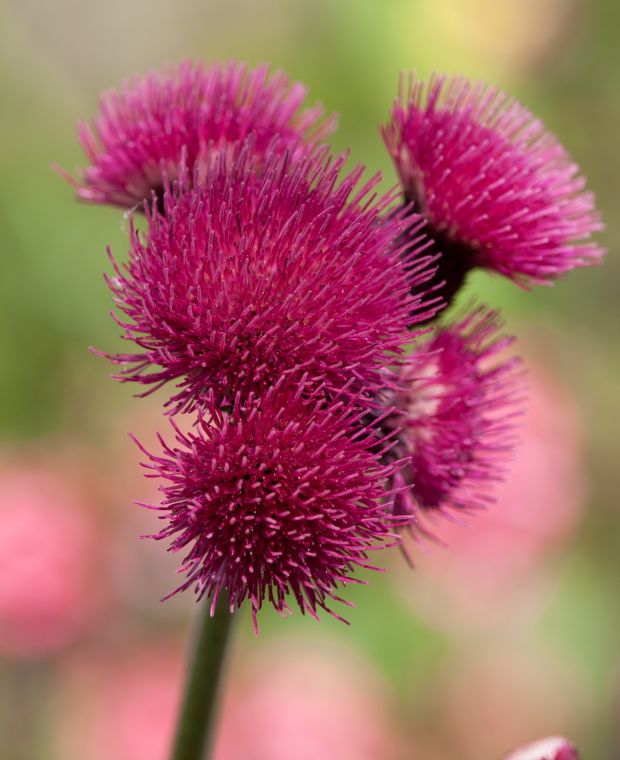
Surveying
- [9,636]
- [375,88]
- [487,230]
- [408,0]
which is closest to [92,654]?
[9,636]

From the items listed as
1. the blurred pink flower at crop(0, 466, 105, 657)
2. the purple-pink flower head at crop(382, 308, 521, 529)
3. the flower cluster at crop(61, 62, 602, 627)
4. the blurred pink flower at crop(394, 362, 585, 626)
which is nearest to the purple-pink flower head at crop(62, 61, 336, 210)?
the flower cluster at crop(61, 62, 602, 627)

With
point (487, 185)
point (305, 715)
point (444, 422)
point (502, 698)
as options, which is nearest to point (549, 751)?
point (444, 422)

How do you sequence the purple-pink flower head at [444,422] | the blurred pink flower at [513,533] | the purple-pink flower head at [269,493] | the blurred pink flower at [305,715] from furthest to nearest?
the blurred pink flower at [513,533]
the blurred pink flower at [305,715]
the purple-pink flower head at [444,422]
the purple-pink flower head at [269,493]

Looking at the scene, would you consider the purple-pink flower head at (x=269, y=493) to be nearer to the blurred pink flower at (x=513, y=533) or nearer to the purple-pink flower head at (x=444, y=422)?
the purple-pink flower head at (x=444, y=422)

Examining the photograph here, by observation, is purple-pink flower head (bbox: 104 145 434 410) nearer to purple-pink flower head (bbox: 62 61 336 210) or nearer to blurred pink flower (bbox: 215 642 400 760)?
purple-pink flower head (bbox: 62 61 336 210)

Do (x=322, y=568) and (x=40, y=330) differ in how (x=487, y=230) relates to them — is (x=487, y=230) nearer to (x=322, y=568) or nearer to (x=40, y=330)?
(x=322, y=568)

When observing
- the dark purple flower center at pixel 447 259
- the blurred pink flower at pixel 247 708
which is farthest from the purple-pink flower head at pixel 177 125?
the blurred pink flower at pixel 247 708
